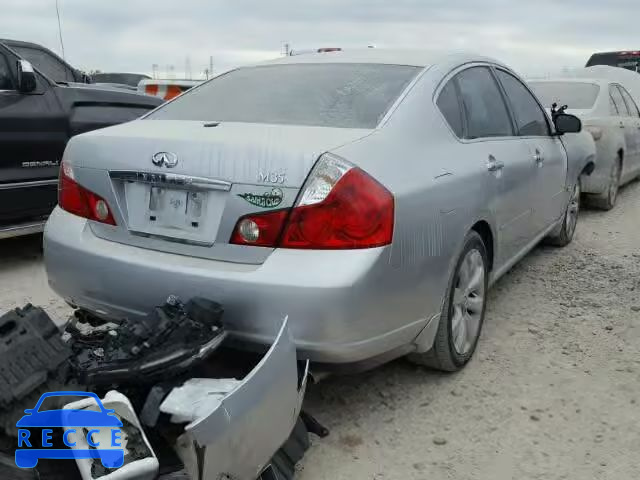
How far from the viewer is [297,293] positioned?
218 centimetres

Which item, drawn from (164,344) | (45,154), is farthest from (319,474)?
(45,154)

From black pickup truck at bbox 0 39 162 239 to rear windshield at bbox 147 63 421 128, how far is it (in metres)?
1.91

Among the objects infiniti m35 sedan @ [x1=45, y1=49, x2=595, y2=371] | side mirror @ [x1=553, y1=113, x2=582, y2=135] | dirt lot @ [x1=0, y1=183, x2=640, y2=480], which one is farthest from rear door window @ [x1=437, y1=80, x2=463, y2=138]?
side mirror @ [x1=553, y1=113, x2=582, y2=135]

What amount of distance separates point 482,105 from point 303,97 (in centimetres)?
112

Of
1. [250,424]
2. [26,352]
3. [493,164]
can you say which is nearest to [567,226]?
[493,164]

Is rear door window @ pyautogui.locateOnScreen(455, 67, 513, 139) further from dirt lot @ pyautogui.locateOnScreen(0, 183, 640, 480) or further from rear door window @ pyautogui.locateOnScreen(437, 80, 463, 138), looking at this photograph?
dirt lot @ pyautogui.locateOnScreen(0, 183, 640, 480)

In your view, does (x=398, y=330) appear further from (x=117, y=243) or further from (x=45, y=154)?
(x=45, y=154)

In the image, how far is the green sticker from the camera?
2230mm

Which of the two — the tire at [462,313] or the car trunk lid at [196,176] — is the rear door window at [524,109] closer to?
the tire at [462,313]

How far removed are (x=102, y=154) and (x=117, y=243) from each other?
37 cm

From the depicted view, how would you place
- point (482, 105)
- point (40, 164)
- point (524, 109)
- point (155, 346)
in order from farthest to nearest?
point (40, 164), point (524, 109), point (482, 105), point (155, 346)

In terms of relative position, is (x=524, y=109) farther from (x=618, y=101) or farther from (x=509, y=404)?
(x=618, y=101)

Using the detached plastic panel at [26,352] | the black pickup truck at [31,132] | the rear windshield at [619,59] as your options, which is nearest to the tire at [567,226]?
the black pickup truck at [31,132]

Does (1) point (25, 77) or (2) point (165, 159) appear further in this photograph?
(1) point (25, 77)
